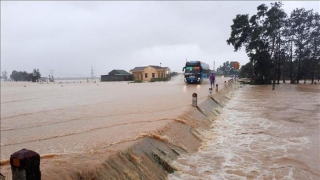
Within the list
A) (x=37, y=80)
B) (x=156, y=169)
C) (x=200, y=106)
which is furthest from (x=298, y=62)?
(x=37, y=80)

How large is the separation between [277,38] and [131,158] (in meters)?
42.9

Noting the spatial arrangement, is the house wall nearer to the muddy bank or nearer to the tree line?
the tree line

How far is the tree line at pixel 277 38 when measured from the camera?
41.6 metres

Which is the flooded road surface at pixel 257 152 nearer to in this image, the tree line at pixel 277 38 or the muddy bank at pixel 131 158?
the muddy bank at pixel 131 158

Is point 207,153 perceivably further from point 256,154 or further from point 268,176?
point 268,176

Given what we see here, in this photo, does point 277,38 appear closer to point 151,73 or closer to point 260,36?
point 260,36

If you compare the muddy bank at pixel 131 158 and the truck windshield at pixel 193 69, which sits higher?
the truck windshield at pixel 193 69

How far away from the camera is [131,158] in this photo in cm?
592

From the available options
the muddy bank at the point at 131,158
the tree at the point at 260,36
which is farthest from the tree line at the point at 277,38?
the muddy bank at the point at 131,158

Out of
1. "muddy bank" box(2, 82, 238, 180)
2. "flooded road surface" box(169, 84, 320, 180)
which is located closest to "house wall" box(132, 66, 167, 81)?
"flooded road surface" box(169, 84, 320, 180)

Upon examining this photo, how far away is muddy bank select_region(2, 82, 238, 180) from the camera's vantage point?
4.84 meters

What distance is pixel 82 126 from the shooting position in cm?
1123

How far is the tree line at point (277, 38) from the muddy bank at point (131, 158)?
36903 millimetres

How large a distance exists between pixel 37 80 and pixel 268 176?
319 feet
